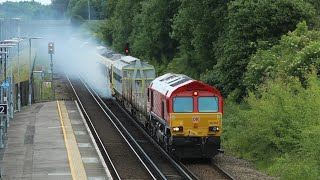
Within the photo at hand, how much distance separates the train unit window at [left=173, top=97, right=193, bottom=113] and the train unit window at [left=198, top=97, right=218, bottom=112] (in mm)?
371

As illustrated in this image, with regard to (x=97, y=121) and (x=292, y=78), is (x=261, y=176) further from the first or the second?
(x=97, y=121)

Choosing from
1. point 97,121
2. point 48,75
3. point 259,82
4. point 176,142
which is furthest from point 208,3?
point 48,75

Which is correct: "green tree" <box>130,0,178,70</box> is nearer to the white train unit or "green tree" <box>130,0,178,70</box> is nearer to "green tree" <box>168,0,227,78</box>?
"green tree" <box>168,0,227,78</box>

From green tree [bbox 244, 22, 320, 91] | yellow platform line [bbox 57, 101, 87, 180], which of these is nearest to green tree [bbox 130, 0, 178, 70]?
yellow platform line [bbox 57, 101, 87, 180]

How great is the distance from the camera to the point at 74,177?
24.4 meters

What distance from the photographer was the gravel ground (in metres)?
24.8

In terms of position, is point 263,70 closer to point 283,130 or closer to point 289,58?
point 289,58

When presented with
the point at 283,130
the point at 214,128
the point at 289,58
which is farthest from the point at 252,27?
the point at 283,130

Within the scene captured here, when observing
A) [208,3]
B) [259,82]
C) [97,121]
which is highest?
[208,3]

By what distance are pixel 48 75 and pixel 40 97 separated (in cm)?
2064

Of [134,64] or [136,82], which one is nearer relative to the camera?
[136,82]

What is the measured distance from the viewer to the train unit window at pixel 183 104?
27.7 meters

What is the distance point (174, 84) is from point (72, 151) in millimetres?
5484

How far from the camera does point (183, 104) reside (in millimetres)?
27812
